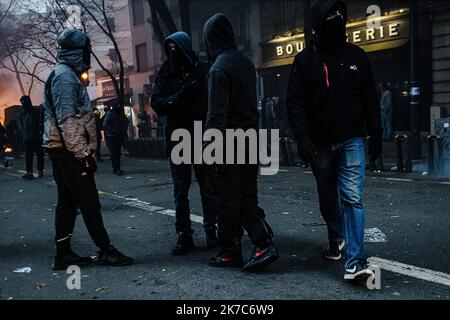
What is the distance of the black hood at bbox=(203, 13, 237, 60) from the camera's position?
4238 mm

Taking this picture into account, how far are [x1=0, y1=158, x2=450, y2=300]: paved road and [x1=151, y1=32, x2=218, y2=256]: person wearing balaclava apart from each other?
33 cm

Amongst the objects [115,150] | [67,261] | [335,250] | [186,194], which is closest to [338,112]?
[335,250]

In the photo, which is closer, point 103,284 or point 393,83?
point 103,284

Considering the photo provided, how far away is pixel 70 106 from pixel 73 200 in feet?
2.79

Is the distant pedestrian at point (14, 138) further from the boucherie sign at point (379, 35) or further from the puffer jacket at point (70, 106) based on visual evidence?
the puffer jacket at point (70, 106)

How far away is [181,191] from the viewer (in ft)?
16.3

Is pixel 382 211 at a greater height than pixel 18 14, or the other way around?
pixel 18 14

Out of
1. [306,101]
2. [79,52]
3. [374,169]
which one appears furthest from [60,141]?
[374,169]

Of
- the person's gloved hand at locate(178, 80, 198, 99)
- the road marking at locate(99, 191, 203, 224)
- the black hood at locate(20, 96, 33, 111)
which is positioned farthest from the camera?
the black hood at locate(20, 96, 33, 111)

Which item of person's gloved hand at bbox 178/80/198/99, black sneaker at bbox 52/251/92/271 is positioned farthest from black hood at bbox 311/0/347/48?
black sneaker at bbox 52/251/92/271

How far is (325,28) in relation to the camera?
3875mm

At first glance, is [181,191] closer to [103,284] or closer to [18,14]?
[103,284]

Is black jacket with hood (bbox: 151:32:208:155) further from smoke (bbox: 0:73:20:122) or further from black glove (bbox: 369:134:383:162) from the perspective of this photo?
smoke (bbox: 0:73:20:122)

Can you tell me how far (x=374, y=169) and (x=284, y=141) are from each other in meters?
2.67
